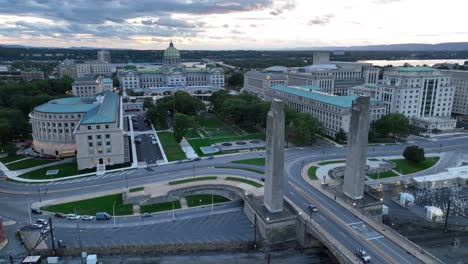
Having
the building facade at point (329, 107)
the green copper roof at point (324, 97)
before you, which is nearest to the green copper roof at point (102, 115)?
the building facade at point (329, 107)

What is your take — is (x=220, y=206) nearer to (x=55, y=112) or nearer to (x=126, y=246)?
(x=126, y=246)

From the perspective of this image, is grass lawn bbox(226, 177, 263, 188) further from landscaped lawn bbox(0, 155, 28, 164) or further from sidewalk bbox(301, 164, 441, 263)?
landscaped lawn bbox(0, 155, 28, 164)

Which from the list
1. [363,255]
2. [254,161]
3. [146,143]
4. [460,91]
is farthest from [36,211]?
[460,91]

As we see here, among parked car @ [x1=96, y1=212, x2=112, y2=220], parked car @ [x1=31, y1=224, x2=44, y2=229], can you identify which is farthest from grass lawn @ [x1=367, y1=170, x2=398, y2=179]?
parked car @ [x1=31, y1=224, x2=44, y2=229]

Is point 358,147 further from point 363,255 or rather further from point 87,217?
point 87,217

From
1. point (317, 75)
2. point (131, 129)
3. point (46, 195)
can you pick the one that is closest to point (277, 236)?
point (46, 195)

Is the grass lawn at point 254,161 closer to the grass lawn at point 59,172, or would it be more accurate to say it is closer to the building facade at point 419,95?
the grass lawn at point 59,172
